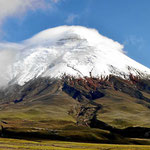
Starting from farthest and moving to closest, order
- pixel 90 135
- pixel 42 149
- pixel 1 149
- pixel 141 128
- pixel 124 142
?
pixel 141 128, pixel 90 135, pixel 124 142, pixel 42 149, pixel 1 149

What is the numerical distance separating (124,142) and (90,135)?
21010mm

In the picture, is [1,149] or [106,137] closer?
[1,149]

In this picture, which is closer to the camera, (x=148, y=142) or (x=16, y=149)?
(x=16, y=149)

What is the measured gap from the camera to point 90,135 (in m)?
158

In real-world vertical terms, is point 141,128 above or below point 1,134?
above

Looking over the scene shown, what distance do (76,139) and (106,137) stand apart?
18903 mm

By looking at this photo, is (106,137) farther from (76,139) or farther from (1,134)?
(1,134)

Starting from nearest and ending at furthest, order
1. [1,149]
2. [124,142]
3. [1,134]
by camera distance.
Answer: [1,149]
[124,142]
[1,134]

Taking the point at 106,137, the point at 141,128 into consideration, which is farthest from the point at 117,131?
the point at 106,137

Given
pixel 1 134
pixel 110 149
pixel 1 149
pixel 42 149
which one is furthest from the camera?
pixel 1 134

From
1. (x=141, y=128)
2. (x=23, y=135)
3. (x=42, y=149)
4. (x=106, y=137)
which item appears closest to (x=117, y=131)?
(x=141, y=128)

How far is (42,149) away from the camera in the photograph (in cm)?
9038

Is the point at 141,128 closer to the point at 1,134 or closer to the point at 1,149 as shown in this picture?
the point at 1,134

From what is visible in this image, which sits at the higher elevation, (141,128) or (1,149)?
(141,128)
